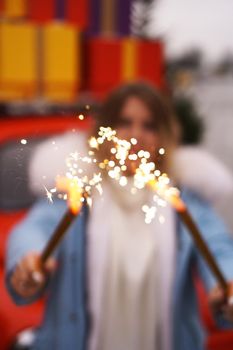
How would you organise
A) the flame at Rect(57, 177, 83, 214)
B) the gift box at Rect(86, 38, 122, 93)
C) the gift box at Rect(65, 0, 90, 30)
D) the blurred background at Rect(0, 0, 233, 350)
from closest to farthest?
the flame at Rect(57, 177, 83, 214)
the blurred background at Rect(0, 0, 233, 350)
the gift box at Rect(65, 0, 90, 30)
the gift box at Rect(86, 38, 122, 93)

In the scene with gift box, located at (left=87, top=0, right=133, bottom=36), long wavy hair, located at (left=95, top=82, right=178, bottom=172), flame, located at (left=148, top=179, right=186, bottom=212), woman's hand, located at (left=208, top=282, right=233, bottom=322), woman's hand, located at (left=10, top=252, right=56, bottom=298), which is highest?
gift box, located at (left=87, top=0, right=133, bottom=36)

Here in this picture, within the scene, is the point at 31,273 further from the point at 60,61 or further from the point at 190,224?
the point at 60,61

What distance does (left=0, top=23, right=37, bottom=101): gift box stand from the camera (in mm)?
1397

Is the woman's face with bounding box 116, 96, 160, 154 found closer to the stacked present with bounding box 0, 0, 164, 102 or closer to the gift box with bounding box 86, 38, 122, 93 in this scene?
the stacked present with bounding box 0, 0, 164, 102

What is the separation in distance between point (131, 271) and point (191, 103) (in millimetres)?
1387

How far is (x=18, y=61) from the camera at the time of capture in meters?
1.43

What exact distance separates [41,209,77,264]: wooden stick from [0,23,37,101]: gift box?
1.10 m

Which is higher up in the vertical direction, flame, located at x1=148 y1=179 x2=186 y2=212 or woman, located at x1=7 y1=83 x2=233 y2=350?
woman, located at x1=7 y1=83 x2=233 y2=350

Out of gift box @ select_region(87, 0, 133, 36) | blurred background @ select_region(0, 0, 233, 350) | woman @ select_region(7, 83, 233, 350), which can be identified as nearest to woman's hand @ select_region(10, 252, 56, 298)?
woman @ select_region(7, 83, 233, 350)

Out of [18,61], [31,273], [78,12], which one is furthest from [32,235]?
[78,12]

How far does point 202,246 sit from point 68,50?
4.20ft

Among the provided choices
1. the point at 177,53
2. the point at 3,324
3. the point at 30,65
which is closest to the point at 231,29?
the point at 177,53

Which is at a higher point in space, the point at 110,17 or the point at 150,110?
the point at 110,17

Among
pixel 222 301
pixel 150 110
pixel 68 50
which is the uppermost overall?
pixel 68 50
